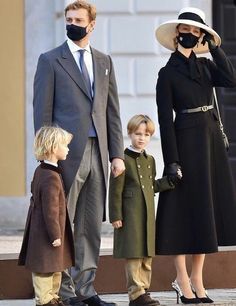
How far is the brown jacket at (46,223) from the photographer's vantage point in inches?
293

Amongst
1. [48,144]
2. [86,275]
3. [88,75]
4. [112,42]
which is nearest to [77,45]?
[88,75]

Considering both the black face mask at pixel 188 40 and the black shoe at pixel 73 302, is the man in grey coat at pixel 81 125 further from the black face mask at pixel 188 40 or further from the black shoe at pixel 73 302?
the black face mask at pixel 188 40

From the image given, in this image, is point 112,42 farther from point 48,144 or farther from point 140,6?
point 48,144

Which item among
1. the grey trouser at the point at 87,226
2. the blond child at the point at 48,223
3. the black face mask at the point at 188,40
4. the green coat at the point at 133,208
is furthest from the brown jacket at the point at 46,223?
the black face mask at the point at 188,40

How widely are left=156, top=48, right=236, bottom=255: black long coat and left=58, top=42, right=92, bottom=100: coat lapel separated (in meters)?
0.60

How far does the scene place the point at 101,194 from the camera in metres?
7.86

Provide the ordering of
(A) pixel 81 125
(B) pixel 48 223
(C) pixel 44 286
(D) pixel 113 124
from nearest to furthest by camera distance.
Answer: (B) pixel 48 223
(C) pixel 44 286
(A) pixel 81 125
(D) pixel 113 124

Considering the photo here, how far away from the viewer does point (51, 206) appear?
24.4ft

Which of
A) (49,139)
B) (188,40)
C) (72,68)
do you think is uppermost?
(188,40)

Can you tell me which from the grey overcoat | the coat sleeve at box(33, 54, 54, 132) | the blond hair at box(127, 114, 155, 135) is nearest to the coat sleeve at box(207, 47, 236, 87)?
the blond hair at box(127, 114, 155, 135)

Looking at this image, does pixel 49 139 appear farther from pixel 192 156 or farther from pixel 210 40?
pixel 210 40

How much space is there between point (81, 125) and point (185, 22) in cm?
103

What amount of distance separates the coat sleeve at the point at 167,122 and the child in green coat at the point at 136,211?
0.34ft

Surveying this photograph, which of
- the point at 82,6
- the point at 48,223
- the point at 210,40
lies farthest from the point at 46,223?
the point at 210,40
